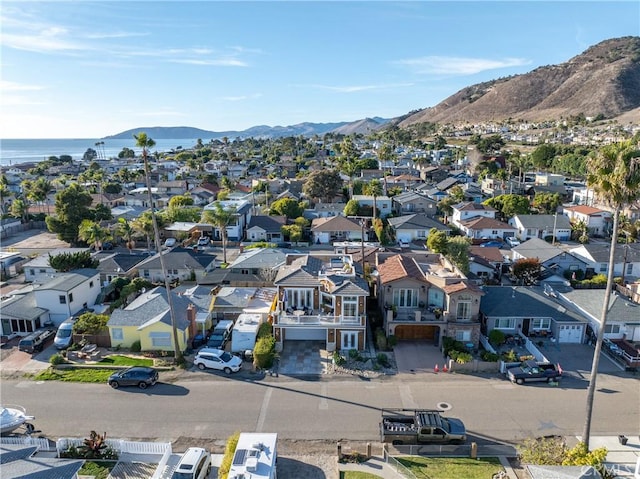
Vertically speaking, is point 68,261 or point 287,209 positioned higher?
point 287,209

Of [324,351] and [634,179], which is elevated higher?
[634,179]

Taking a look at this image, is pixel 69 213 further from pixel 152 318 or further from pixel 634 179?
pixel 634 179

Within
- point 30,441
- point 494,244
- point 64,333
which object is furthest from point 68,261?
point 494,244

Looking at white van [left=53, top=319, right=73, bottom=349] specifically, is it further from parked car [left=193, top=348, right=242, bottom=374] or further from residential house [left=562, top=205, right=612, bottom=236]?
residential house [left=562, top=205, right=612, bottom=236]

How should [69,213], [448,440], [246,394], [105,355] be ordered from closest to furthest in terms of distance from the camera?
[448,440], [246,394], [105,355], [69,213]

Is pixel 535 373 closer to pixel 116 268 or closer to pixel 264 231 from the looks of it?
pixel 116 268

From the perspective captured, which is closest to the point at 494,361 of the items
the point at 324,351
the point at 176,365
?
the point at 324,351
